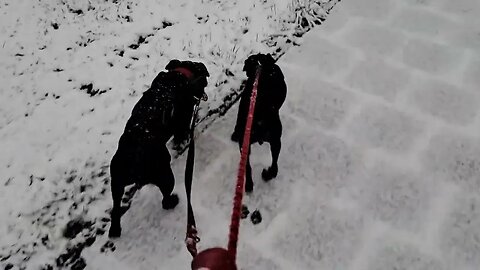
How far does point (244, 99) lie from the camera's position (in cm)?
346

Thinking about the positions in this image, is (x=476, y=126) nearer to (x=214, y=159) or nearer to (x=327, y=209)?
(x=327, y=209)

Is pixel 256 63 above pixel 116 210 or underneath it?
above

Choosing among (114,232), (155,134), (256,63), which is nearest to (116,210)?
(114,232)

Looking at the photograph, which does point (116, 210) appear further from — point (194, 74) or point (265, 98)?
point (265, 98)

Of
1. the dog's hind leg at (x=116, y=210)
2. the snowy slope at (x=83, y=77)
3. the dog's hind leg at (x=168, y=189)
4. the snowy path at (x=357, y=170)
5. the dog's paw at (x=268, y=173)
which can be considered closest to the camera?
the dog's hind leg at (x=116, y=210)

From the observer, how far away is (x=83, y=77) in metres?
4.96

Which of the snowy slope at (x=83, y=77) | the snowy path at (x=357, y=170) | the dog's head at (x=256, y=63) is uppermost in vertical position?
the dog's head at (x=256, y=63)

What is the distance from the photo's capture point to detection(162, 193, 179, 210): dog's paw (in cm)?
357

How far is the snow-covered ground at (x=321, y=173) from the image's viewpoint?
3412mm

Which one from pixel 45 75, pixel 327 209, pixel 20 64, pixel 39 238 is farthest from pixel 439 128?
pixel 20 64

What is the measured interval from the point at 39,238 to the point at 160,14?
10.7 feet

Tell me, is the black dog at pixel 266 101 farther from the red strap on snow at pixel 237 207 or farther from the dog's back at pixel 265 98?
the red strap on snow at pixel 237 207

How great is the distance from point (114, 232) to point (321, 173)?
5.50 feet

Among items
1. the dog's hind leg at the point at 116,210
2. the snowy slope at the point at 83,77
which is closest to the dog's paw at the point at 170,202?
the dog's hind leg at the point at 116,210
